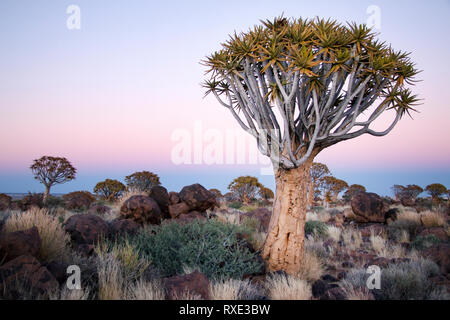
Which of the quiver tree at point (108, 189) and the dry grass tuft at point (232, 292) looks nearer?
the dry grass tuft at point (232, 292)

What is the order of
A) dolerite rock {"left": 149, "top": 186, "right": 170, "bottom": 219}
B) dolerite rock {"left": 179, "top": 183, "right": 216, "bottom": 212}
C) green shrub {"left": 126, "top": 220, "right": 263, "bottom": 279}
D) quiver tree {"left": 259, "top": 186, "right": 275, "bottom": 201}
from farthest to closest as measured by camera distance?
1. quiver tree {"left": 259, "top": 186, "right": 275, "bottom": 201}
2. dolerite rock {"left": 179, "top": 183, "right": 216, "bottom": 212}
3. dolerite rock {"left": 149, "top": 186, "right": 170, "bottom": 219}
4. green shrub {"left": 126, "top": 220, "right": 263, "bottom": 279}

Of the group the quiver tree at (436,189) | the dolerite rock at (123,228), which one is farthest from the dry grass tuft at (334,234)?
the quiver tree at (436,189)

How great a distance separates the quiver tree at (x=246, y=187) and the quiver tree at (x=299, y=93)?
869 inches

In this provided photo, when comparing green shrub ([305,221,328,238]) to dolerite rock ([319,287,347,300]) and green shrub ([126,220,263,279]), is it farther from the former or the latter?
dolerite rock ([319,287,347,300])

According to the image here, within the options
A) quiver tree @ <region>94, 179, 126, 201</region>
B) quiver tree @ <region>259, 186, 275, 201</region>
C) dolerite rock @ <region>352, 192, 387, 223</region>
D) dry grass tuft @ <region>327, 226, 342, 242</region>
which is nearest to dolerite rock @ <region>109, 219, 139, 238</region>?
dry grass tuft @ <region>327, 226, 342, 242</region>

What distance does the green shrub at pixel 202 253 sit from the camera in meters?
5.27

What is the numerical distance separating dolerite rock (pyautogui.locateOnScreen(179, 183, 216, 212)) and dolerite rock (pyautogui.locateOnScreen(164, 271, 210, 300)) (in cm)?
683

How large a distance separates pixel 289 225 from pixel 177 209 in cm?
566

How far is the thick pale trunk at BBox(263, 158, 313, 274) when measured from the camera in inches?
235

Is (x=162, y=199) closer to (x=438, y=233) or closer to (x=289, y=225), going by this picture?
(x=289, y=225)

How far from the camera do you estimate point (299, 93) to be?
19.3 ft

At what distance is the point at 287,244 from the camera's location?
5980 millimetres

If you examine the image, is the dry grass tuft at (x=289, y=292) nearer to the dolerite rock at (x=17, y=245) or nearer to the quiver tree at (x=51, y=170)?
the dolerite rock at (x=17, y=245)
